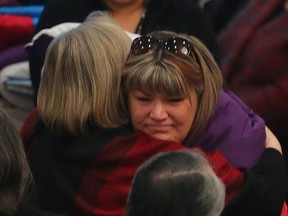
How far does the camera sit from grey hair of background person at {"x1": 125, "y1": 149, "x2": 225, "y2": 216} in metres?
1.25

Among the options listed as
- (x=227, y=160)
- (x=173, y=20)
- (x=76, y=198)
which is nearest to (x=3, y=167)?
(x=76, y=198)

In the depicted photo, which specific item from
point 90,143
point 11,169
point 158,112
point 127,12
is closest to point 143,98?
point 158,112

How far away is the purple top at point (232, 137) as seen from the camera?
1.79 meters

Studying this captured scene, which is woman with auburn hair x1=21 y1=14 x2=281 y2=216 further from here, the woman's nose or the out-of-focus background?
the out-of-focus background

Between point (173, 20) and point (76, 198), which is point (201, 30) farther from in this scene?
point (76, 198)

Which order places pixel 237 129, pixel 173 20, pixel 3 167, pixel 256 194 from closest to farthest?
pixel 3 167 < pixel 256 194 < pixel 237 129 < pixel 173 20

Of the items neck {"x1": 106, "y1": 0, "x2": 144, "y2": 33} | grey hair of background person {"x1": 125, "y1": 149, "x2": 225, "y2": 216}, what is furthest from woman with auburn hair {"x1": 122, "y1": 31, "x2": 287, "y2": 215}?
neck {"x1": 106, "y1": 0, "x2": 144, "y2": 33}

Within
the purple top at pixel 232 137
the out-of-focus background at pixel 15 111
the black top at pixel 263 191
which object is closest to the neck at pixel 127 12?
the out-of-focus background at pixel 15 111

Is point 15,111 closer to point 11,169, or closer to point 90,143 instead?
point 90,143

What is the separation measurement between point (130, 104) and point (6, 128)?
447 millimetres

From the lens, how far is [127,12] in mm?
2580

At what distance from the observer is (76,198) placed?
1.69m

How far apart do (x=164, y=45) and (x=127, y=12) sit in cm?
90

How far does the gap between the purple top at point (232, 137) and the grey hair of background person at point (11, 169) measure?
1.79 feet
